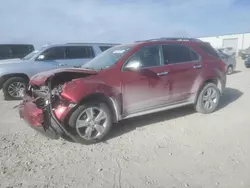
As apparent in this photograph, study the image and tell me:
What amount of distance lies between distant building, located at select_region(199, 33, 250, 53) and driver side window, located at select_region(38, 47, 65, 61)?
129 feet

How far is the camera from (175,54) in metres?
5.04

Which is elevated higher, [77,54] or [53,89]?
[77,54]

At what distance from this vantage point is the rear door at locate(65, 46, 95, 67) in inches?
336

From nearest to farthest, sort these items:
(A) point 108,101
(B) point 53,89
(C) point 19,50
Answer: (B) point 53,89
(A) point 108,101
(C) point 19,50

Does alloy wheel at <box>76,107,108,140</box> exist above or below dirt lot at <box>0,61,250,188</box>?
above

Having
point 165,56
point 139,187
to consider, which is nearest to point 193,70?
point 165,56

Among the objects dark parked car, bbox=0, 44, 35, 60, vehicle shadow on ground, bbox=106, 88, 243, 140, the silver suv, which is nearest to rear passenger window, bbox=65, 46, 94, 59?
the silver suv

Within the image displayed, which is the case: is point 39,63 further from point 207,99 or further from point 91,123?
point 207,99

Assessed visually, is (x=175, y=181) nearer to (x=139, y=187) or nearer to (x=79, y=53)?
(x=139, y=187)

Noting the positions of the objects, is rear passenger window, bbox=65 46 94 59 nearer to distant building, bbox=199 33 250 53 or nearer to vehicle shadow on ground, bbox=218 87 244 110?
vehicle shadow on ground, bbox=218 87 244 110

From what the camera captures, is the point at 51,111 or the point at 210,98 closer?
the point at 51,111

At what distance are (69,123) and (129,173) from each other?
1305mm

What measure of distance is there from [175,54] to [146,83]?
1.08 meters

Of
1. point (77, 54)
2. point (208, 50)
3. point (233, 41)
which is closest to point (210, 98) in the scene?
point (208, 50)
